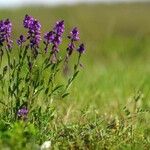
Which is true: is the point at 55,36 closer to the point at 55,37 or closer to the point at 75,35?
the point at 55,37

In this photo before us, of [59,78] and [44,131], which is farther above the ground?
[59,78]

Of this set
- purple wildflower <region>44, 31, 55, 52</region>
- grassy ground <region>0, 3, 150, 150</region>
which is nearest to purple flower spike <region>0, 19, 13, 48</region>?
purple wildflower <region>44, 31, 55, 52</region>

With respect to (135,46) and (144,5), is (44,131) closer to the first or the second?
(135,46)

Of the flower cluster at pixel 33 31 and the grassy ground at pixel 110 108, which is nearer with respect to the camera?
the flower cluster at pixel 33 31

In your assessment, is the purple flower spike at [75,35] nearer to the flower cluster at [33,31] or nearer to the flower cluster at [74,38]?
the flower cluster at [74,38]

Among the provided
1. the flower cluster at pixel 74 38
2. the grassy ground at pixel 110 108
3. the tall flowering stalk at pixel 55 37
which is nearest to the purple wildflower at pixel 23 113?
the grassy ground at pixel 110 108

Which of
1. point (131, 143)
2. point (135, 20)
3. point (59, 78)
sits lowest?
point (131, 143)

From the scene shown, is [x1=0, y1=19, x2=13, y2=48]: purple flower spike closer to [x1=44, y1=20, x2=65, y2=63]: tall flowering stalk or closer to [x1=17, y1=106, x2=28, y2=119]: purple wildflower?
[x1=44, y1=20, x2=65, y2=63]: tall flowering stalk

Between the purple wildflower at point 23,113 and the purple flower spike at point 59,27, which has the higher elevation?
the purple flower spike at point 59,27

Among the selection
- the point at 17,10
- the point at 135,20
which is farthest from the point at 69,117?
the point at 17,10
